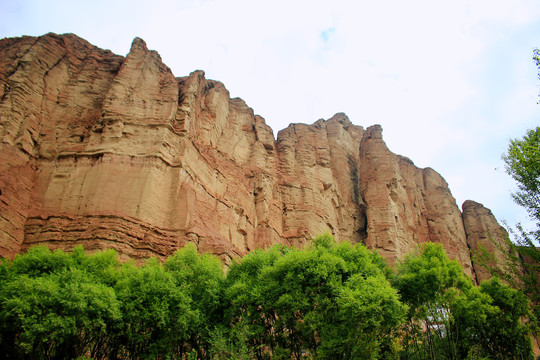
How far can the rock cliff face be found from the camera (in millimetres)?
32531

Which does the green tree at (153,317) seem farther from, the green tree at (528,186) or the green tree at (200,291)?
the green tree at (528,186)

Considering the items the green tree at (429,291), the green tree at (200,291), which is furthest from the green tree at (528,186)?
the green tree at (200,291)

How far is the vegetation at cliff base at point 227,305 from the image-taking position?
798 inches

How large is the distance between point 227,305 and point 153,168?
15.2 metres

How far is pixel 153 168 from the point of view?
3528 centimetres

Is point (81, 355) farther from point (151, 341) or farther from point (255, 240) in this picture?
point (255, 240)

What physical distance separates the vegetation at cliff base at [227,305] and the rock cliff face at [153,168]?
7011mm

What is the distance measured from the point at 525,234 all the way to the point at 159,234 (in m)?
23.8

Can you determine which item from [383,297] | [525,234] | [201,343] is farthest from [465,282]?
[201,343]

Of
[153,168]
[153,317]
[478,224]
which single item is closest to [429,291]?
[153,317]

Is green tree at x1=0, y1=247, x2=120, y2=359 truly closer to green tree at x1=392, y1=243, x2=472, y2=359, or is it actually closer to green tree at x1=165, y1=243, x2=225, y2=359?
green tree at x1=165, y1=243, x2=225, y2=359

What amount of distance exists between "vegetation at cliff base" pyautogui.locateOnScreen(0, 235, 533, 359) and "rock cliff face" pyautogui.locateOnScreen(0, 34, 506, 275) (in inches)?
276

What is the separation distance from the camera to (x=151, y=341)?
2239 cm

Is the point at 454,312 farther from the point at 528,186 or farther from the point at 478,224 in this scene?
the point at 478,224
